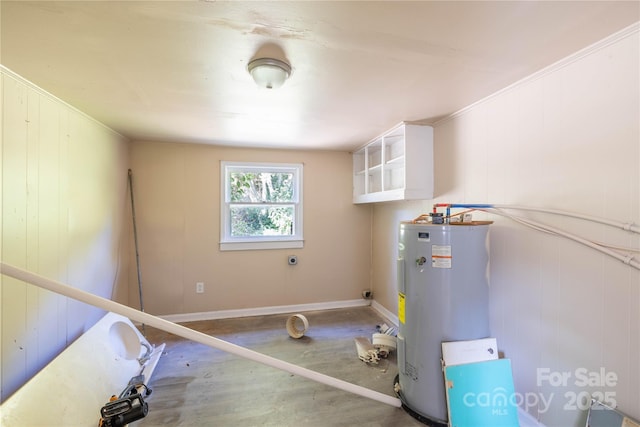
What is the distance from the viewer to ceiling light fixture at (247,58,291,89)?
144 cm

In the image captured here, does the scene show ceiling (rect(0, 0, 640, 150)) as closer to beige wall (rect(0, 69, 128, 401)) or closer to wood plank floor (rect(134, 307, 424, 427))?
beige wall (rect(0, 69, 128, 401))

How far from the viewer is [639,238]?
4.01ft

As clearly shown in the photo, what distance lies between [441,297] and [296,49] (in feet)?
5.45

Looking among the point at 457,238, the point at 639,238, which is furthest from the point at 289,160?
the point at 639,238

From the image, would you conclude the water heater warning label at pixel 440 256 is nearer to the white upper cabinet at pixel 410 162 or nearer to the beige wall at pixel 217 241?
the white upper cabinet at pixel 410 162

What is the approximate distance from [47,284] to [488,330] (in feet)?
7.79

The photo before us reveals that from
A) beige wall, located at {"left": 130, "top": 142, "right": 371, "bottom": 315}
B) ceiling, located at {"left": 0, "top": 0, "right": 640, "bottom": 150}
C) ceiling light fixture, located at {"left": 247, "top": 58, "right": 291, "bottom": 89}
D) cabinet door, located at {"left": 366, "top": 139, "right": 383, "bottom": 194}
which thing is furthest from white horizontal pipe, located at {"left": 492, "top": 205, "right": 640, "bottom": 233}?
beige wall, located at {"left": 130, "top": 142, "right": 371, "bottom": 315}

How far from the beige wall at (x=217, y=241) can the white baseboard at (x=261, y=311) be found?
5 cm

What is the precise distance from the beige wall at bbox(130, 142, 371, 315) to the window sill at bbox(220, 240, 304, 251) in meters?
0.06

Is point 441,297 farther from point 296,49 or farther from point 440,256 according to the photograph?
point 296,49

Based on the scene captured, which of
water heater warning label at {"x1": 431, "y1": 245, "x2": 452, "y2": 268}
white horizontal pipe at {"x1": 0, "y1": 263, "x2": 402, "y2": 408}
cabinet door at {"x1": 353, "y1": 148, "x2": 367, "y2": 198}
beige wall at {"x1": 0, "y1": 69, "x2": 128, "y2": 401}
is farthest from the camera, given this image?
cabinet door at {"x1": 353, "y1": 148, "x2": 367, "y2": 198}

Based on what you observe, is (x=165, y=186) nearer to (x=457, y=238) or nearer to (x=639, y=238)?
(x=457, y=238)

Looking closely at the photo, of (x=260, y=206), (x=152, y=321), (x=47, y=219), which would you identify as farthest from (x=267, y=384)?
(x=260, y=206)

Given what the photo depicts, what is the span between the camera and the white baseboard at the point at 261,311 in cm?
335
